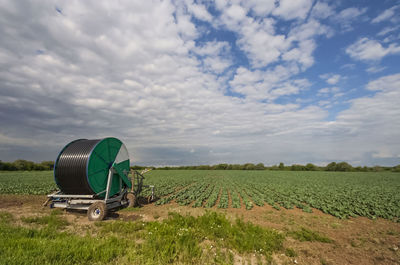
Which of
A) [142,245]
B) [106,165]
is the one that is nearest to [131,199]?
[106,165]

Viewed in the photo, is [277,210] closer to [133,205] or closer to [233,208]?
[233,208]

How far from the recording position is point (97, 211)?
9172mm

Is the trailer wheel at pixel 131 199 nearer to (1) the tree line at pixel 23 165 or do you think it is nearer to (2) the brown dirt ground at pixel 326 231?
(2) the brown dirt ground at pixel 326 231

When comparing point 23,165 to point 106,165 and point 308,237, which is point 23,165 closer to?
point 106,165

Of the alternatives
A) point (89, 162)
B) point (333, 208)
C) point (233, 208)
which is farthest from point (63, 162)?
point (333, 208)

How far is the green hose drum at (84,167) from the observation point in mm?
9414

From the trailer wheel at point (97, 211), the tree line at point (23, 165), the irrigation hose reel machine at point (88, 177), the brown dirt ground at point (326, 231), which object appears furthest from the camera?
the tree line at point (23, 165)

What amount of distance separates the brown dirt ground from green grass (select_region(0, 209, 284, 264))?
62 cm

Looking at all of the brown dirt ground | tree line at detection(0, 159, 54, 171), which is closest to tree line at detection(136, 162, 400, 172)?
tree line at detection(0, 159, 54, 171)

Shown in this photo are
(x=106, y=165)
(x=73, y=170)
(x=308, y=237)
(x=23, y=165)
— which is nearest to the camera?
(x=308, y=237)

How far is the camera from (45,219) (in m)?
8.10

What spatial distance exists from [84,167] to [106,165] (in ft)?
4.84

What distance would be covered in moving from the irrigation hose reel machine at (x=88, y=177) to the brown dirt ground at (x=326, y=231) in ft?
2.21

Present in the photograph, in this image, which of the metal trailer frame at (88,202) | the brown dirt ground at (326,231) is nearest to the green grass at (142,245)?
the brown dirt ground at (326,231)
